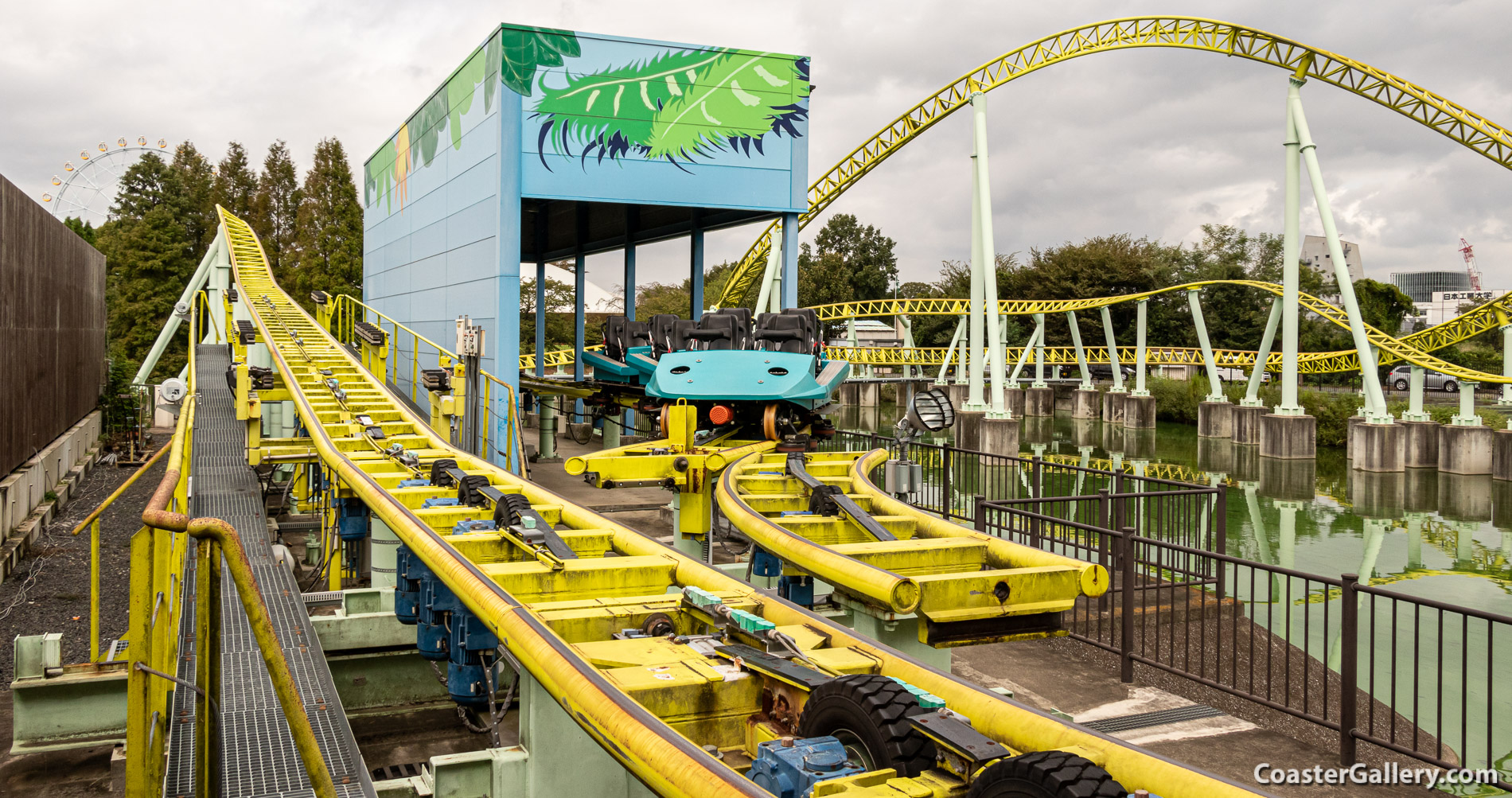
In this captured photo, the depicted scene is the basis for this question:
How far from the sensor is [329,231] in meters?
49.2

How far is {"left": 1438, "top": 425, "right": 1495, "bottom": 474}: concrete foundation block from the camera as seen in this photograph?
27828 millimetres

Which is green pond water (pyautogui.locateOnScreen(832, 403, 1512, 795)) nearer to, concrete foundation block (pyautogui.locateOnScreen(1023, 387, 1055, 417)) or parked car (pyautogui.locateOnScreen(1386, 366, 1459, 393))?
concrete foundation block (pyautogui.locateOnScreen(1023, 387, 1055, 417))

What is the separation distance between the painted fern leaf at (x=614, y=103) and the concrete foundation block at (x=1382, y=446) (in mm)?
21850

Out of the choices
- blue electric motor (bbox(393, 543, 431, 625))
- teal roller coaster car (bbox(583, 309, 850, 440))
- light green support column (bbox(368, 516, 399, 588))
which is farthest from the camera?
teal roller coaster car (bbox(583, 309, 850, 440))

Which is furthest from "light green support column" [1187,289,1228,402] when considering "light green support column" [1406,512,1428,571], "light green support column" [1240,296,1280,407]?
"light green support column" [1406,512,1428,571]

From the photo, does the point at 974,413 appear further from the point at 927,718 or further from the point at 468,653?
the point at 927,718

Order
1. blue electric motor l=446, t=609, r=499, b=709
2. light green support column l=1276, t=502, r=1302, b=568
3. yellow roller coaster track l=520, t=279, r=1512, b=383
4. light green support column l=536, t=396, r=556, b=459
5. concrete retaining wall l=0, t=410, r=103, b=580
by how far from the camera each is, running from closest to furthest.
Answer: blue electric motor l=446, t=609, r=499, b=709 < concrete retaining wall l=0, t=410, r=103, b=580 < light green support column l=1276, t=502, r=1302, b=568 < light green support column l=536, t=396, r=556, b=459 < yellow roller coaster track l=520, t=279, r=1512, b=383

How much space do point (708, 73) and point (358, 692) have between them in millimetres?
11464

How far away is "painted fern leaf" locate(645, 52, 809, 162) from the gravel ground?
868cm

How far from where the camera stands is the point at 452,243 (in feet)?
56.4

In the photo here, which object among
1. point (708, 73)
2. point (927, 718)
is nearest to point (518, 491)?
point (927, 718)

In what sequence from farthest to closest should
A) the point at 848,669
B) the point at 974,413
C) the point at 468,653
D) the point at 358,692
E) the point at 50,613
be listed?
1. the point at 974,413
2. the point at 50,613
3. the point at 358,692
4. the point at 468,653
5. the point at 848,669

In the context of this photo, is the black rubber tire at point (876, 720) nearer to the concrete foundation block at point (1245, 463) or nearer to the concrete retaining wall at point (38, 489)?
the concrete retaining wall at point (38, 489)

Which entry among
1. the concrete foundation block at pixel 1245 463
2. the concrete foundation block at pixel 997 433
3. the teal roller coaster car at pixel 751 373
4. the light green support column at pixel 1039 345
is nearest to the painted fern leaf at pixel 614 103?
the teal roller coaster car at pixel 751 373
